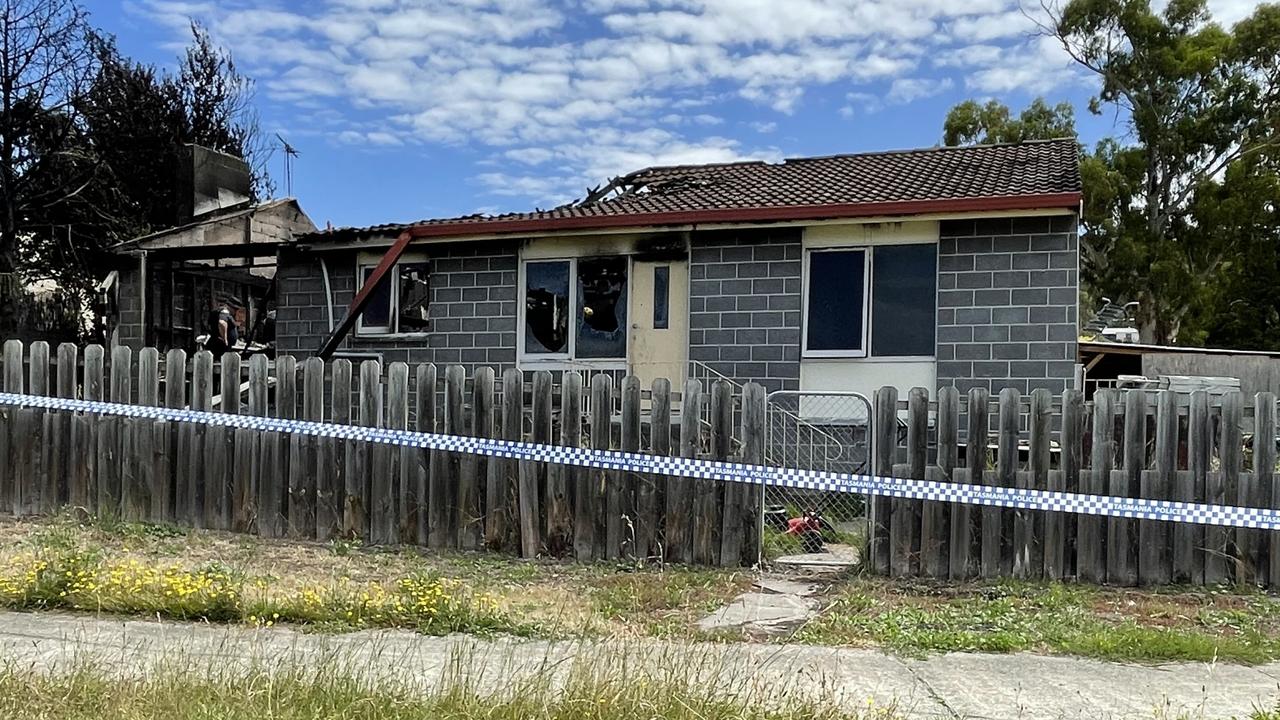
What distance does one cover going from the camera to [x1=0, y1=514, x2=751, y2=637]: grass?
5.63 meters

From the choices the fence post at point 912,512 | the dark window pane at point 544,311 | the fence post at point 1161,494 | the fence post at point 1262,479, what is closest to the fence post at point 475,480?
the fence post at point 912,512

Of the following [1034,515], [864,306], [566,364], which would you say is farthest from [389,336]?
[1034,515]

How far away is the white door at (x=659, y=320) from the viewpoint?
41.5 feet

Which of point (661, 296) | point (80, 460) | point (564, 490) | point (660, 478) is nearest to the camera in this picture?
point (660, 478)

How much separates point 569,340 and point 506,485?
551cm

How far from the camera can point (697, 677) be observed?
4.04 meters

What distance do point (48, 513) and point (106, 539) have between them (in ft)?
3.84

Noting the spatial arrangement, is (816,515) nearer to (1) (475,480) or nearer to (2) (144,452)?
(1) (475,480)

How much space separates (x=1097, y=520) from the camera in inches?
273

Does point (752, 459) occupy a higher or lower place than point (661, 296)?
lower

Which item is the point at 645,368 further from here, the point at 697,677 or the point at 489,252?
the point at 697,677

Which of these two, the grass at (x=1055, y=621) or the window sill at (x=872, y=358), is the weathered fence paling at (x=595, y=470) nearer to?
the grass at (x=1055, y=621)

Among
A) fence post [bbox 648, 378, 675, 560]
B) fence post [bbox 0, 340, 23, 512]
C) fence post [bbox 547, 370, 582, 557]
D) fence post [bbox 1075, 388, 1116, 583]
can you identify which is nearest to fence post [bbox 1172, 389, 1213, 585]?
fence post [bbox 1075, 388, 1116, 583]

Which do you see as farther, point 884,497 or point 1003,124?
point 1003,124
